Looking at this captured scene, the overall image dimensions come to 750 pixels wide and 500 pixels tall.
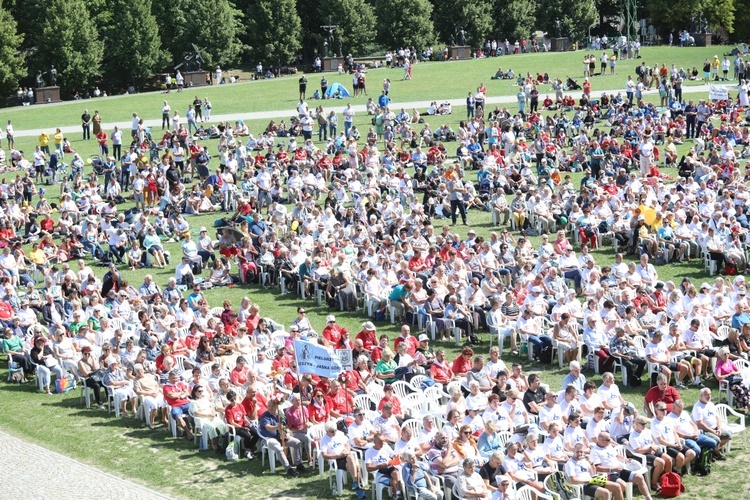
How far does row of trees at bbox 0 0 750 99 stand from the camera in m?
66.2

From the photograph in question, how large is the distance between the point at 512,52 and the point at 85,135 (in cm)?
3916

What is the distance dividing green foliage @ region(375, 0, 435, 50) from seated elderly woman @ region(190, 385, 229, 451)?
199 ft

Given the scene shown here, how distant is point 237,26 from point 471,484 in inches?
2578

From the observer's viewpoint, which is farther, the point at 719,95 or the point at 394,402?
the point at 719,95

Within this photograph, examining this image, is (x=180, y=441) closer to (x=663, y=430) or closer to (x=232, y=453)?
(x=232, y=453)

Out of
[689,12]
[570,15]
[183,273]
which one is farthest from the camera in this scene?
[570,15]

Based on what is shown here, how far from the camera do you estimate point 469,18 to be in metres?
76.8

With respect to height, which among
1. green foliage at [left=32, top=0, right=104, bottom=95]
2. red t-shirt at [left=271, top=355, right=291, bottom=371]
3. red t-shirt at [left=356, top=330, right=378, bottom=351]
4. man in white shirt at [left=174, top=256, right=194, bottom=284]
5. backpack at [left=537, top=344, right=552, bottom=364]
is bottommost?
backpack at [left=537, top=344, right=552, bottom=364]

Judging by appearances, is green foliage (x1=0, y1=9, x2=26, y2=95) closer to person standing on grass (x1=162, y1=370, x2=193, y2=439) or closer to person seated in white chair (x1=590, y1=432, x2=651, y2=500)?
person standing on grass (x1=162, y1=370, x2=193, y2=439)

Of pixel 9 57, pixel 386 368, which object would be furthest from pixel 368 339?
pixel 9 57

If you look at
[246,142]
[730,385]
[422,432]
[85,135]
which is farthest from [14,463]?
[85,135]

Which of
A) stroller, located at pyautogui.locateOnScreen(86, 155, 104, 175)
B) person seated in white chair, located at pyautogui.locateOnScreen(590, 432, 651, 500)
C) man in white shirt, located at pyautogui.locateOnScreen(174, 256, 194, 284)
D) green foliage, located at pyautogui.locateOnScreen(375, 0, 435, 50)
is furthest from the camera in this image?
green foliage, located at pyautogui.locateOnScreen(375, 0, 435, 50)

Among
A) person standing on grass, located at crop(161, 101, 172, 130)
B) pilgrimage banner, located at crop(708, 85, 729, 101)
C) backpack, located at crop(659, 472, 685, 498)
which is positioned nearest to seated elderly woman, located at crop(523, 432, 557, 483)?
backpack, located at crop(659, 472, 685, 498)

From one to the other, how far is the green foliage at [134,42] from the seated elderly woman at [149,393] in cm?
5424
